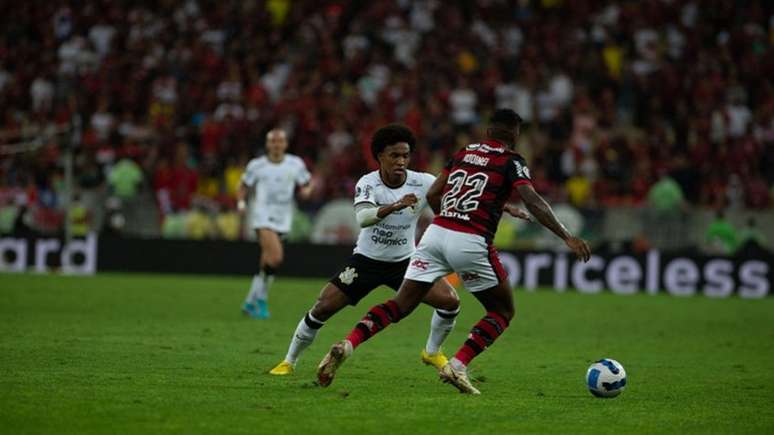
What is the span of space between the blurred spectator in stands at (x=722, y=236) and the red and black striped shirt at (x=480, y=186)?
706 inches

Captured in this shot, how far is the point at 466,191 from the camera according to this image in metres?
10.4

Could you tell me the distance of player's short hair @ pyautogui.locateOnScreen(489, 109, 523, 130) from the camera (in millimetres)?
10514

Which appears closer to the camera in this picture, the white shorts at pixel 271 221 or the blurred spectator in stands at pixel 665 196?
the white shorts at pixel 271 221

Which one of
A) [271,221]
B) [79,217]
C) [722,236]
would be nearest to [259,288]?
[271,221]

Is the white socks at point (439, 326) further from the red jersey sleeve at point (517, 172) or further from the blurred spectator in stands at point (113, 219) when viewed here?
the blurred spectator in stands at point (113, 219)

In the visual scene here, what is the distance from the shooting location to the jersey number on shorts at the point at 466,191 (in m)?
10.4

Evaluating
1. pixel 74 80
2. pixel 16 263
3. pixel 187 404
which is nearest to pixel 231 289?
pixel 16 263

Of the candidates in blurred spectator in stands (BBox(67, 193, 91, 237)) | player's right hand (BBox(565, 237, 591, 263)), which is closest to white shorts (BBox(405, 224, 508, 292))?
player's right hand (BBox(565, 237, 591, 263))

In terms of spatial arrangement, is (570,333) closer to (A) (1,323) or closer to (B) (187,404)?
(A) (1,323)

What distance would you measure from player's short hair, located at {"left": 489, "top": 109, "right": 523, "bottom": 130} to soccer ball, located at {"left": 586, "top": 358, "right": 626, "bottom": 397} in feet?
7.06

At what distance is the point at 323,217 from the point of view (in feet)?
94.0

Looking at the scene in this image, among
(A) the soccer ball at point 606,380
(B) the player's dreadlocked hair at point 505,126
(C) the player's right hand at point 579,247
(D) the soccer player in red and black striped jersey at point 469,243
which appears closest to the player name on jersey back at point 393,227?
(D) the soccer player in red and black striped jersey at point 469,243

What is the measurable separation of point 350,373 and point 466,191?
242 cm

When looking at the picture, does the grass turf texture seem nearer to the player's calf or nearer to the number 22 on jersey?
the player's calf
